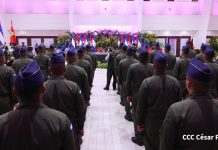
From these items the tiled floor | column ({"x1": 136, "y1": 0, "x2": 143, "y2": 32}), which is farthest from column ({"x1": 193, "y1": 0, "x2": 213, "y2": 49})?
the tiled floor

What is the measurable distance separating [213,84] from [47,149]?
4474mm

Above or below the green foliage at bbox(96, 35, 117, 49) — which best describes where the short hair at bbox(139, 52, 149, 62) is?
above

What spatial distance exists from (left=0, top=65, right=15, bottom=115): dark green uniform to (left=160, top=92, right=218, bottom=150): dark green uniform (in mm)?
3414

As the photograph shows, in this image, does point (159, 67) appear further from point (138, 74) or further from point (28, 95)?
point (28, 95)

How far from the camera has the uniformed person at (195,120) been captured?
249cm

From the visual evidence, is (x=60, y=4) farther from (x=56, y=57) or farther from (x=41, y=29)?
(x=56, y=57)

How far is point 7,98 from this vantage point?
514 centimetres

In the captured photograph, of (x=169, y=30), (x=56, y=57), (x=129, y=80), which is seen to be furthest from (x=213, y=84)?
(x=169, y=30)

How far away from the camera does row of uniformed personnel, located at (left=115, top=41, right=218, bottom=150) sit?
2496 millimetres

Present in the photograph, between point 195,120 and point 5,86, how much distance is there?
11.9 feet

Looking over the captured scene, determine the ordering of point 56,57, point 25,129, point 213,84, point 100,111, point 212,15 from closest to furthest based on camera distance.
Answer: point 25,129 → point 56,57 → point 213,84 → point 100,111 → point 212,15

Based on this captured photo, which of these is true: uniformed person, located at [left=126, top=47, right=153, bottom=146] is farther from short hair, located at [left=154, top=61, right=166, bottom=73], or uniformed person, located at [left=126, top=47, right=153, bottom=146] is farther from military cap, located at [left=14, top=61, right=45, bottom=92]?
military cap, located at [left=14, top=61, right=45, bottom=92]

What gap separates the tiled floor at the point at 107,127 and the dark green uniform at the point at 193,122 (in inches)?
131

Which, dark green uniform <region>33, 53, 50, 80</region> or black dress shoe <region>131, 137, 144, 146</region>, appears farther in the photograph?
dark green uniform <region>33, 53, 50, 80</region>
